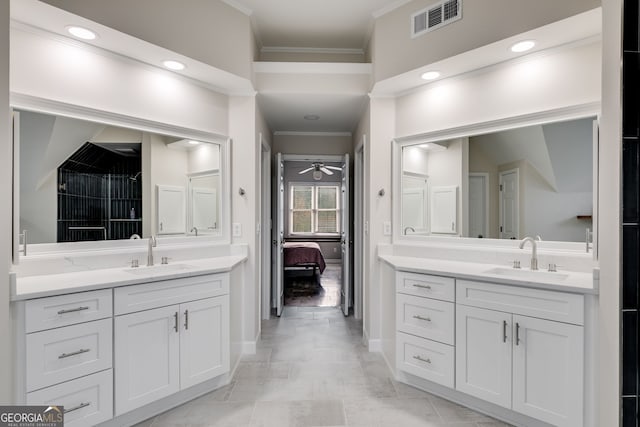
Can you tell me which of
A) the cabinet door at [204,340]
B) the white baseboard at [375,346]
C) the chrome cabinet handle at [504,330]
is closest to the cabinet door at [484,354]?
the chrome cabinet handle at [504,330]

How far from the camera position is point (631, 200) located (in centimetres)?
150

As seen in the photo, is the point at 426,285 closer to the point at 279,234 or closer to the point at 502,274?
the point at 502,274

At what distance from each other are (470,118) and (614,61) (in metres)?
1.17

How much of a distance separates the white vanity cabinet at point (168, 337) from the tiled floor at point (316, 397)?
215 millimetres

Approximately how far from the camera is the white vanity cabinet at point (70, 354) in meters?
1.65

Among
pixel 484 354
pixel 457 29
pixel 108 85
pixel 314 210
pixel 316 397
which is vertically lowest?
pixel 316 397

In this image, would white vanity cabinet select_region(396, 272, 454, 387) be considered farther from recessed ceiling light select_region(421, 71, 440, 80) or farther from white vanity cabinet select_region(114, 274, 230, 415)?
recessed ceiling light select_region(421, 71, 440, 80)

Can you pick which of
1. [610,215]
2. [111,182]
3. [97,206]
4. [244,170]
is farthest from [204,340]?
[610,215]

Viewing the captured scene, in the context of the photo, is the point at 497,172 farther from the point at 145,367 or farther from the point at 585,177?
the point at 145,367

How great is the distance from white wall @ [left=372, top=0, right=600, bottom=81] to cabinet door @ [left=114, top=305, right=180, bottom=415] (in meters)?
2.51

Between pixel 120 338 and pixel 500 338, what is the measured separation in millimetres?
2278

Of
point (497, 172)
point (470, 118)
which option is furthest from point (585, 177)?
point (470, 118)

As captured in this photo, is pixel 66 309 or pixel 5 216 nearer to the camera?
pixel 5 216

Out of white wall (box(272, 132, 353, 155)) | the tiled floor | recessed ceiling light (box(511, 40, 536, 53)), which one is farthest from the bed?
recessed ceiling light (box(511, 40, 536, 53))
